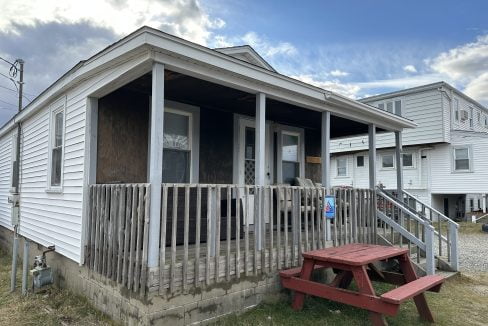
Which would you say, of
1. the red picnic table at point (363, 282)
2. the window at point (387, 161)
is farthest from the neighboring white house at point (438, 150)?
the red picnic table at point (363, 282)

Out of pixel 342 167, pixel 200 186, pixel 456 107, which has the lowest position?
pixel 200 186

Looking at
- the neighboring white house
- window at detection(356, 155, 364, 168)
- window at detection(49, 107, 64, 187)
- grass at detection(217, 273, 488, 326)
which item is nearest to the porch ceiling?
window at detection(49, 107, 64, 187)

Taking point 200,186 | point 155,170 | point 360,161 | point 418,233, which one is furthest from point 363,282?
point 360,161

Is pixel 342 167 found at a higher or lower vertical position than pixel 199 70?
lower

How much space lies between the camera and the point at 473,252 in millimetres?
8992

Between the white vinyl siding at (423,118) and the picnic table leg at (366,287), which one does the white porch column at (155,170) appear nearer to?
the picnic table leg at (366,287)

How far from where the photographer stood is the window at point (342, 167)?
19406 millimetres

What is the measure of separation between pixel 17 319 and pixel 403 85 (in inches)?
706

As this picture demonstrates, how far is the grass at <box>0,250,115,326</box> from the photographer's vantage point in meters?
3.98

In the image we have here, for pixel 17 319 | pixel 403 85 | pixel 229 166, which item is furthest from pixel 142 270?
pixel 403 85

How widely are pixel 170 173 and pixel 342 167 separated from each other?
51.1ft

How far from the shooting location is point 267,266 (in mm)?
4270

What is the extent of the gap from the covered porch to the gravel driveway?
→ 9.20 feet

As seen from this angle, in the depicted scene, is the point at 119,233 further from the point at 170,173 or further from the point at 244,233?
the point at 170,173
